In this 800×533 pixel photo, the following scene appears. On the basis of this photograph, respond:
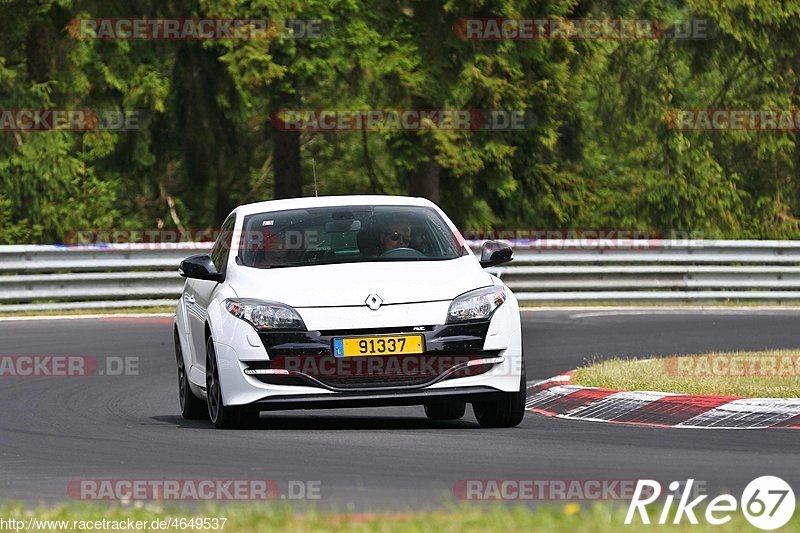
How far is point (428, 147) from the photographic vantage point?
32125 mm

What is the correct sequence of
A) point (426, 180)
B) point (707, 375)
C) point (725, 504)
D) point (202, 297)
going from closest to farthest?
point (725, 504) < point (202, 297) < point (707, 375) < point (426, 180)

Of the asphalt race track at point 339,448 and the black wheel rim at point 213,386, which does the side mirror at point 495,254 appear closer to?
the asphalt race track at point 339,448

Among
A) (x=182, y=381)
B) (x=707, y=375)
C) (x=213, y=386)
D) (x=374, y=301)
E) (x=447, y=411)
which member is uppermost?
(x=374, y=301)

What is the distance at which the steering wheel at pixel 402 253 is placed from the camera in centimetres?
1166

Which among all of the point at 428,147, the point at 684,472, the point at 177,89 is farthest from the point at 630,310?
the point at 684,472

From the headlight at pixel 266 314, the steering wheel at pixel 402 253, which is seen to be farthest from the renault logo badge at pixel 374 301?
the steering wheel at pixel 402 253

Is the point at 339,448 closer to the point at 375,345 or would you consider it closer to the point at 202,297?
the point at 375,345

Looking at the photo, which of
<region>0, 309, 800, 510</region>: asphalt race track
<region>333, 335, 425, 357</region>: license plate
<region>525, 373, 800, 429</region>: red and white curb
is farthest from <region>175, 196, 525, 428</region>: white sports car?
<region>525, 373, 800, 429</region>: red and white curb

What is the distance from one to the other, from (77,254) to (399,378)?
51.3 feet

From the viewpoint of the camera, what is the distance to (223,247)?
12.7 metres

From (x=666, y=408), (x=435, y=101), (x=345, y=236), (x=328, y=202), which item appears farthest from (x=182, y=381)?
(x=435, y=101)

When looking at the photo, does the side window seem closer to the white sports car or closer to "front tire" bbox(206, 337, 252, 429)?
the white sports car

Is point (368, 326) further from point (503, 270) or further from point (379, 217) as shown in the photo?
point (503, 270)

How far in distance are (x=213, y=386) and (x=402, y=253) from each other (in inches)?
60.0
